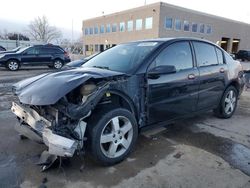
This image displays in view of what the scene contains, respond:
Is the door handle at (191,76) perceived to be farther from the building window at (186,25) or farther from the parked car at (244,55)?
the building window at (186,25)

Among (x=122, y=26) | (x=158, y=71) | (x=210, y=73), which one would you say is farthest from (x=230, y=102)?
(x=122, y=26)

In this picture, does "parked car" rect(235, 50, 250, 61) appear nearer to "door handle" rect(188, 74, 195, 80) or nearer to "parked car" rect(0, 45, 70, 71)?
"parked car" rect(0, 45, 70, 71)

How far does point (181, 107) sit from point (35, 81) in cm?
237

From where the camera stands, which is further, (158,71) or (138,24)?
(138,24)

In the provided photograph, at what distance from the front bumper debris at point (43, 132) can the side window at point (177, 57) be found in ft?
5.35

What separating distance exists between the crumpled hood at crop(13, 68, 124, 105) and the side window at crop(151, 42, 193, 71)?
2.74 feet

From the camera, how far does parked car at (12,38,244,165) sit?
279 centimetres

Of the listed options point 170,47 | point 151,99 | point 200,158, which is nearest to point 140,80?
point 151,99

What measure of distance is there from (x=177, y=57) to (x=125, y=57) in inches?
34.2

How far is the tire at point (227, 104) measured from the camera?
5.12m

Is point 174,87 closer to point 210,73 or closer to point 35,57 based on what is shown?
point 210,73

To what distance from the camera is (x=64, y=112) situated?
9.00 feet

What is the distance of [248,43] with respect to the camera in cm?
5344

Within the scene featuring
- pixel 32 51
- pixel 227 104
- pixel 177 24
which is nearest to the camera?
pixel 227 104
